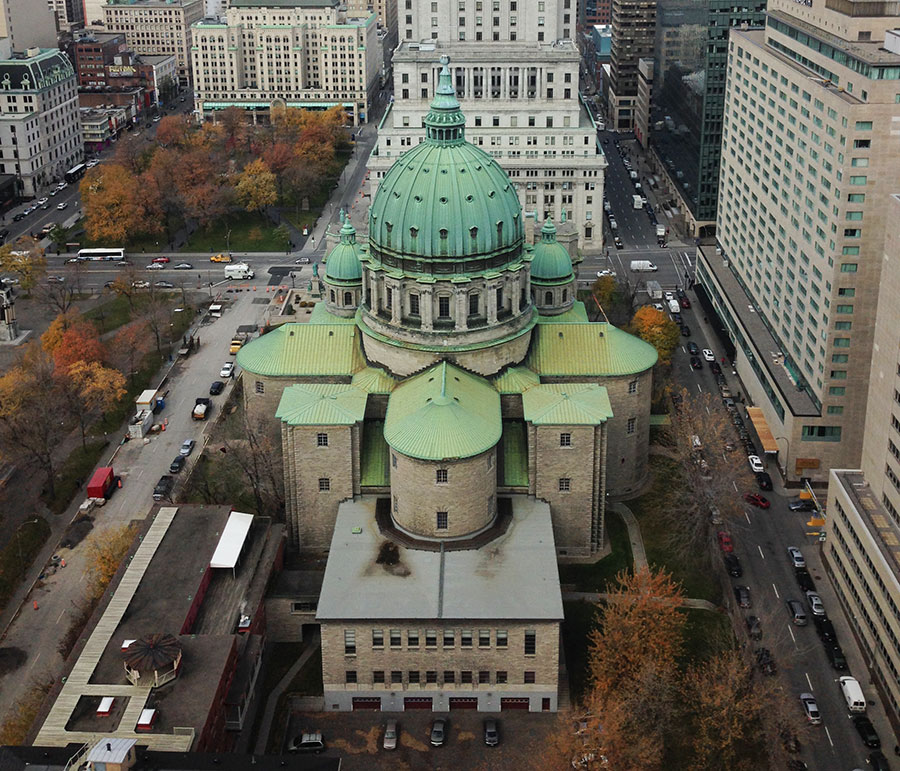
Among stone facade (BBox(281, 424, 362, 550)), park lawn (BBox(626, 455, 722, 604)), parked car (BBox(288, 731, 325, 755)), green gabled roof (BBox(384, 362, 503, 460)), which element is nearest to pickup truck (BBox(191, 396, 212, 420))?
stone facade (BBox(281, 424, 362, 550))

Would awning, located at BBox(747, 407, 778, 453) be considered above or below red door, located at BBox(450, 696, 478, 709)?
above

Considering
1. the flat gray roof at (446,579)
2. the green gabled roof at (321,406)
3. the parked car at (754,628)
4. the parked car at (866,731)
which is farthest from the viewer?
the green gabled roof at (321,406)

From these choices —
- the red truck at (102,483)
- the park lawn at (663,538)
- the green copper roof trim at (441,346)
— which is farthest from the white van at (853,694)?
the red truck at (102,483)

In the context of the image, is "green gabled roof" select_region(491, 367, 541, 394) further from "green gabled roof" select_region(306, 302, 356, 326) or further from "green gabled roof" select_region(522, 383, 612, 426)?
"green gabled roof" select_region(306, 302, 356, 326)

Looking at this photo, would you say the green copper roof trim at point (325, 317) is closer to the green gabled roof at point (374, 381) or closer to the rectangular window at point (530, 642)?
the green gabled roof at point (374, 381)

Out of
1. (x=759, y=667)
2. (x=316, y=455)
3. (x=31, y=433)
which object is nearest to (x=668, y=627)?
(x=759, y=667)

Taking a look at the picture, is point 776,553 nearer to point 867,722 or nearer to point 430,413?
point 867,722

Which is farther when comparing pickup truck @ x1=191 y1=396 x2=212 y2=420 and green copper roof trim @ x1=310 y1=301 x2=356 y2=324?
pickup truck @ x1=191 y1=396 x2=212 y2=420
